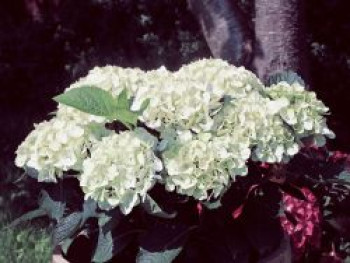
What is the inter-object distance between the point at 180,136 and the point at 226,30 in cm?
189

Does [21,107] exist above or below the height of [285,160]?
below

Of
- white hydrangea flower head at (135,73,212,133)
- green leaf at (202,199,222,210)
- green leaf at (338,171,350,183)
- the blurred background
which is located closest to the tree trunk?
the blurred background

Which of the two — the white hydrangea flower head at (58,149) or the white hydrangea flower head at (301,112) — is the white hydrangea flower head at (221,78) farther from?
the white hydrangea flower head at (58,149)

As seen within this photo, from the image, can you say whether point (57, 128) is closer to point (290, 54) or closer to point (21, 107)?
point (290, 54)

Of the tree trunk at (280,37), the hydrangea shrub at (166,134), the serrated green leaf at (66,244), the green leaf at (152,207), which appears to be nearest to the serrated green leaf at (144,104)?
the hydrangea shrub at (166,134)

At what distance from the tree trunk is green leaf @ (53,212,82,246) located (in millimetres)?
1699

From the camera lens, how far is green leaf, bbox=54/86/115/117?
214 cm

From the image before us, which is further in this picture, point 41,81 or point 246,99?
point 41,81

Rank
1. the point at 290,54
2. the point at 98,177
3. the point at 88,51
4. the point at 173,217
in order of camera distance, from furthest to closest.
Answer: the point at 88,51, the point at 290,54, the point at 173,217, the point at 98,177

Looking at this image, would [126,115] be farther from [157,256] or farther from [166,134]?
[157,256]

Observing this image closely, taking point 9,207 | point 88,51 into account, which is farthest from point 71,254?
point 88,51

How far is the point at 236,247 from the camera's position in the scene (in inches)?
86.3

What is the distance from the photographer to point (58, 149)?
85.4 inches

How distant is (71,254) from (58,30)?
404 cm
